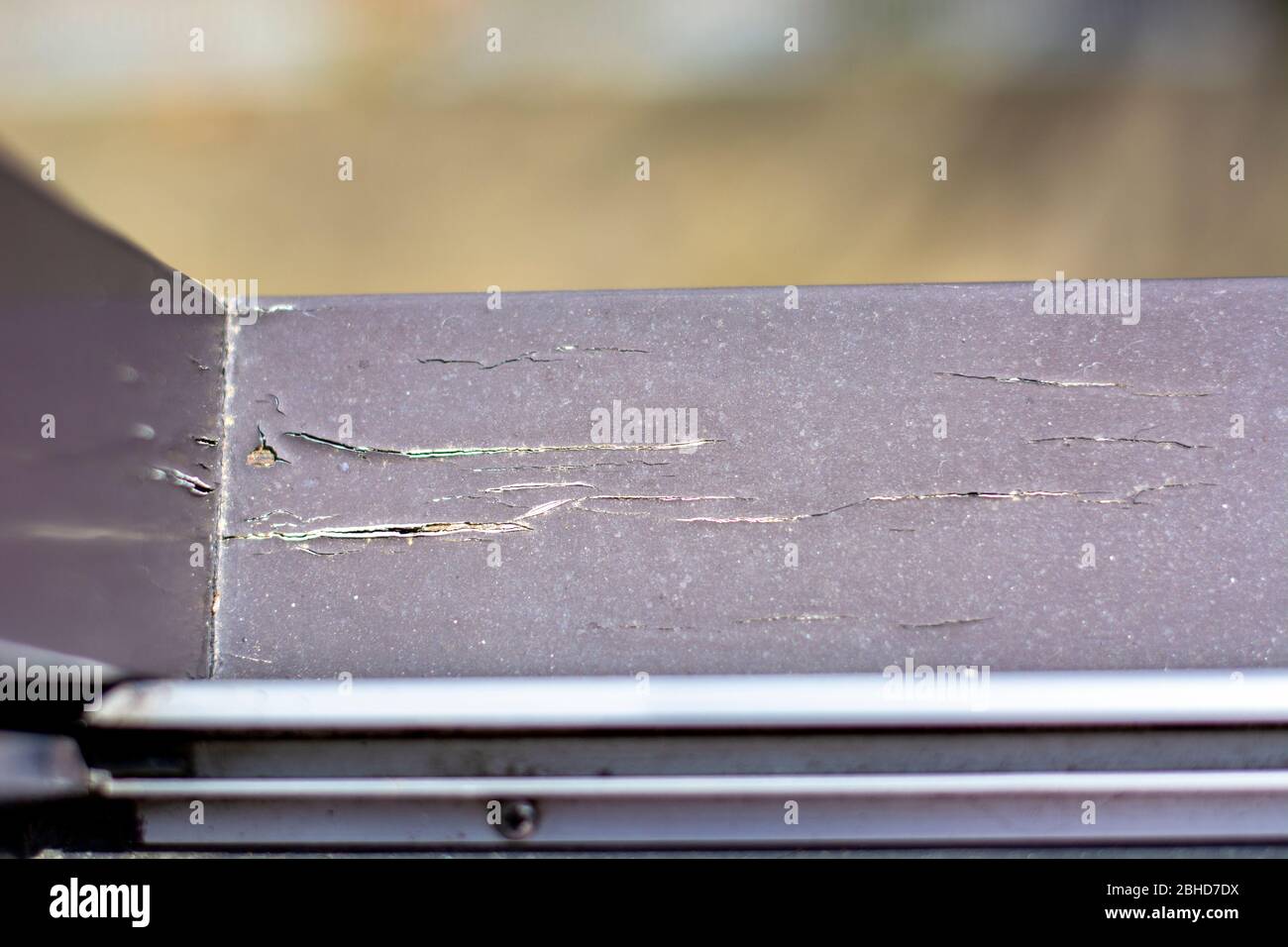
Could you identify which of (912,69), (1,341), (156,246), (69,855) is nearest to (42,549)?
(1,341)

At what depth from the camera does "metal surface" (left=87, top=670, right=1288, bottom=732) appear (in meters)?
0.64

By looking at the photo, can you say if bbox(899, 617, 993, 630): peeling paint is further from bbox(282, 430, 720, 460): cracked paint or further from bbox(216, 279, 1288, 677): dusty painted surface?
bbox(282, 430, 720, 460): cracked paint

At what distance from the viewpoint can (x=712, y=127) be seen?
297 centimetres

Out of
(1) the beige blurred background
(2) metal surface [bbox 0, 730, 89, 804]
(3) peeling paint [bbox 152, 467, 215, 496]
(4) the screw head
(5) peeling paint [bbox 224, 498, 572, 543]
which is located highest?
(1) the beige blurred background

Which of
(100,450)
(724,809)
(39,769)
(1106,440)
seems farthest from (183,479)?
(1106,440)

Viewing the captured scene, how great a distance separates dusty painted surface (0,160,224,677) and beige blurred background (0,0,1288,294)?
7.23 ft

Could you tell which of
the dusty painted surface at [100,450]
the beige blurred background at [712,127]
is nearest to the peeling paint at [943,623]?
the dusty painted surface at [100,450]

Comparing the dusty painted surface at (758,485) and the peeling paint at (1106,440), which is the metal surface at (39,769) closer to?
the dusty painted surface at (758,485)

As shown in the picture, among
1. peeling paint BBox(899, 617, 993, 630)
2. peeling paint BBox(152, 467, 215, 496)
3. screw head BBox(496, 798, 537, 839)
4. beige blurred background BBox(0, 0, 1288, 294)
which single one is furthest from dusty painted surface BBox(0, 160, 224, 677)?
beige blurred background BBox(0, 0, 1288, 294)

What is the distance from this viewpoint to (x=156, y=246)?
281 centimetres

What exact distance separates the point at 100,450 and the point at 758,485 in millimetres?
535

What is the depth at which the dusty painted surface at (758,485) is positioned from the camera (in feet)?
2.39

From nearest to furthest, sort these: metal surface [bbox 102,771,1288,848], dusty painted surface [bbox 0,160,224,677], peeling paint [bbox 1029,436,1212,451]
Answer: dusty painted surface [bbox 0,160,224,677] < metal surface [bbox 102,771,1288,848] < peeling paint [bbox 1029,436,1212,451]
